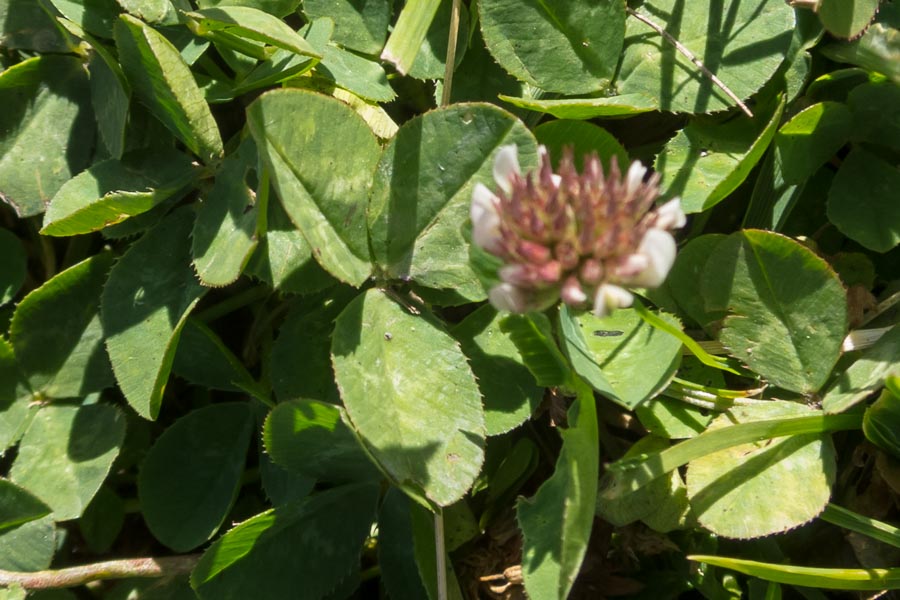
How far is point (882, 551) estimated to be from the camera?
74.9 inches

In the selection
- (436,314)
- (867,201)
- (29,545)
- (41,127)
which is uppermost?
(867,201)

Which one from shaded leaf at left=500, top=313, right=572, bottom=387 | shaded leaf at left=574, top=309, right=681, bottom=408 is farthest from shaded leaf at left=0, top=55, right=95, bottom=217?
shaded leaf at left=574, top=309, right=681, bottom=408

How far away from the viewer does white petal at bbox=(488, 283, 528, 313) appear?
4.29 feet

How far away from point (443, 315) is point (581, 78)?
1.97 feet

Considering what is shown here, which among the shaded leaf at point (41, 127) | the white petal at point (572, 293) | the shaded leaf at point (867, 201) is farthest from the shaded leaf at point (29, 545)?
the shaded leaf at point (867, 201)

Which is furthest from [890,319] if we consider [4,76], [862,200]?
[4,76]

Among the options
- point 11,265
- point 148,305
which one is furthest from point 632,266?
point 11,265

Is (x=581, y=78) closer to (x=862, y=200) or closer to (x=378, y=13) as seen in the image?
(x=378, y=13)

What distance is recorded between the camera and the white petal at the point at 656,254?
1273mm

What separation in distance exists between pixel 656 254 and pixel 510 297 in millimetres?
208

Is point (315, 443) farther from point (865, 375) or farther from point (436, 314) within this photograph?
point (865, 375)

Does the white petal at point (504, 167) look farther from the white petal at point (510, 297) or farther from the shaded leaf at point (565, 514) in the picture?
the shaded leaf at point (565, 514)

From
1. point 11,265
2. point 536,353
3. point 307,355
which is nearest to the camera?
point 536,353

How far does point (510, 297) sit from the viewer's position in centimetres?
131
